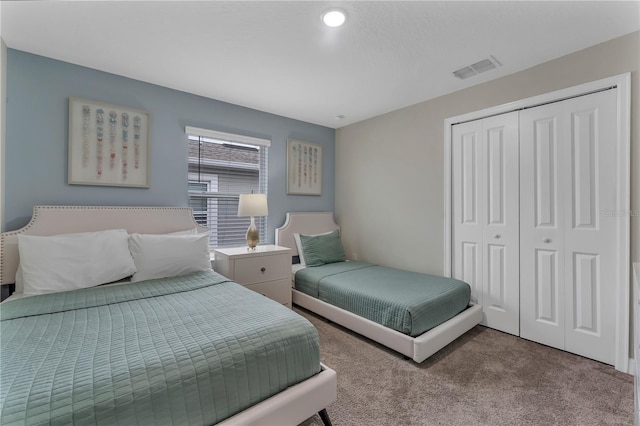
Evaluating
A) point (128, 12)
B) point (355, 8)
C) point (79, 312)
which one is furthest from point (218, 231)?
point (355, 8)

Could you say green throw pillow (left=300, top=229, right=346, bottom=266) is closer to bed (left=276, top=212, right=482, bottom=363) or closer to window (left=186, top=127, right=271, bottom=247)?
bed (left=276, top=212, right=482, bottom=363)

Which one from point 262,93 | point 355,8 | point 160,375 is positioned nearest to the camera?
point 160,375

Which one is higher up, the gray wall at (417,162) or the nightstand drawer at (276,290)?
the gray wall at (417,162)

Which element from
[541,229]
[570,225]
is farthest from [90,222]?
[570,225]

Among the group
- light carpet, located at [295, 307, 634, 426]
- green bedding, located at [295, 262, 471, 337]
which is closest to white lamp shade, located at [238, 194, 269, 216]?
green bedding, located at [295, 262, 471, 337]

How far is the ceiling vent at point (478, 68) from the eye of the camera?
226cm

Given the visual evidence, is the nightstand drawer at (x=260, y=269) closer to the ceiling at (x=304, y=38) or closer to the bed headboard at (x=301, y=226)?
the bed headboard at (x=301, y=226)

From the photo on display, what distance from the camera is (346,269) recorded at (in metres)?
3.16

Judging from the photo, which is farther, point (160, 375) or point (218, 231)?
point (218, 231)

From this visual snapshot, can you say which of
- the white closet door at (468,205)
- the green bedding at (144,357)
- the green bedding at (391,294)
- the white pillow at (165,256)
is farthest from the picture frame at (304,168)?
the green bedding at (144,357)

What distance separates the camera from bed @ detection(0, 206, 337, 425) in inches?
35.5

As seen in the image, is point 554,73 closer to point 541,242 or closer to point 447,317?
point 541,242

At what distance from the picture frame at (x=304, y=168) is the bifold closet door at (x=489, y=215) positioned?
1793mm

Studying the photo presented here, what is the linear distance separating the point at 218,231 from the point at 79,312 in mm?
1721
